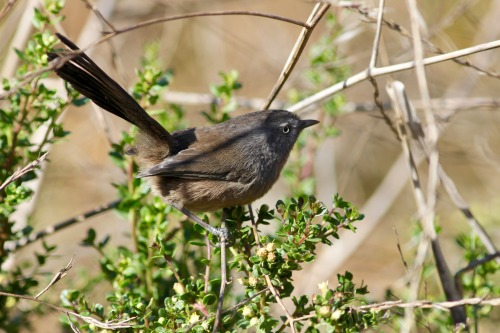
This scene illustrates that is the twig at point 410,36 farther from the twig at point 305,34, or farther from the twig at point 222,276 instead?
the twig at point 222,276

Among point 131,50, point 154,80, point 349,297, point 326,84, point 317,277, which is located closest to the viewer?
point 349,297

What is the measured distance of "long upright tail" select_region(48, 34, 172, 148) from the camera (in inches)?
127

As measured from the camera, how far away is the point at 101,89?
11.1ft

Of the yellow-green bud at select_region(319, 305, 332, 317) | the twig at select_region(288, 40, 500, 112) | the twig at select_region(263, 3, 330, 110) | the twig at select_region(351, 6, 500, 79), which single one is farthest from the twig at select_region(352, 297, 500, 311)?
the twig at select_region(263, 3, 330, 110)

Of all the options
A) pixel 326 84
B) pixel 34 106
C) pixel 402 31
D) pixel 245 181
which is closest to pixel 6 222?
pixel 34 106

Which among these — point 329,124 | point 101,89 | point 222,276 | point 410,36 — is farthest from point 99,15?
point 329,124

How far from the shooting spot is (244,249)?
3117mm

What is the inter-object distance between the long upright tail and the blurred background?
1.33 m

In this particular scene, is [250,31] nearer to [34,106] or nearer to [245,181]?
[245,181]

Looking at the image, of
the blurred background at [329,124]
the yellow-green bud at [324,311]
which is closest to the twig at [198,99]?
the blurred background at [329,124]

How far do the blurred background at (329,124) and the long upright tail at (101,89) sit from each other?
133cm

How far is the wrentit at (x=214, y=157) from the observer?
3.81 meters

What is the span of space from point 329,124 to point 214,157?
3.86 ft

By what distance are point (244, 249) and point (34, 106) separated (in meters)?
1.42
